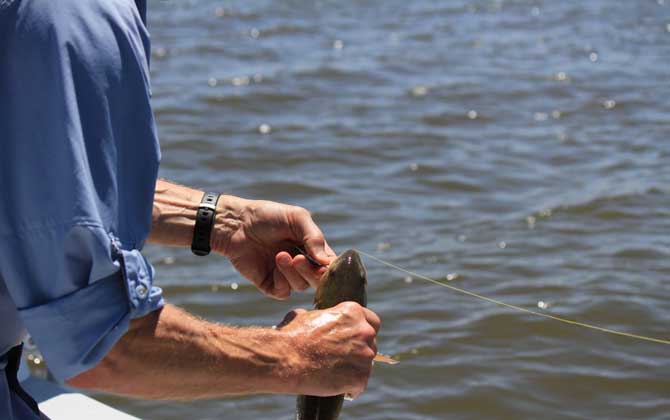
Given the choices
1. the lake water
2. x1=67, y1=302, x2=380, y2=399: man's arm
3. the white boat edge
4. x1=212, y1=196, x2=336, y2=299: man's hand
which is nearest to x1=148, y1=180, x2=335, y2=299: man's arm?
x1=212, y1=196, x2=336, y2=299: man's hand

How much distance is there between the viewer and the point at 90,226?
197cm

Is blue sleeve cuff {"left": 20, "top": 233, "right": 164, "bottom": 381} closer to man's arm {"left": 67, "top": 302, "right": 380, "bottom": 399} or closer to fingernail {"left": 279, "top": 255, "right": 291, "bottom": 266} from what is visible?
man's arm {"left": 67, "top": 302, "right": 380, "bottom": 399}

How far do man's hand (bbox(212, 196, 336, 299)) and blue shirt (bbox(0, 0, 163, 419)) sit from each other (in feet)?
3.89

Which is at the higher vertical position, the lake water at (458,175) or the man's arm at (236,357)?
the man's arm at (236,357)

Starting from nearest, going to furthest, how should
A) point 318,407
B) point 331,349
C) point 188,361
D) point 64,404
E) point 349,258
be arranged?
point 188,361 → point 331,349 → point 318,407 → point 349,258 → point 64,404

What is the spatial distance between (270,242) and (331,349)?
0.93 metres

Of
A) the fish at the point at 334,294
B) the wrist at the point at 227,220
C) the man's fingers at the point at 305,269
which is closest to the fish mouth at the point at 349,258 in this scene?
the fish at the point at 334,294

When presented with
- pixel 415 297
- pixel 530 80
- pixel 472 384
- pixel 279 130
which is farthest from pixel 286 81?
pixel 472 384

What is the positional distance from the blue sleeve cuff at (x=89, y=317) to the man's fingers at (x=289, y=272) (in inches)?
46.7

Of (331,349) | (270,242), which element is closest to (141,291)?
(331,349)

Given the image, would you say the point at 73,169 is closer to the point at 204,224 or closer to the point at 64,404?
the point at 204,224

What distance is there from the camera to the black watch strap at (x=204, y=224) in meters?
3.37

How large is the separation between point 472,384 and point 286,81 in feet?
21.2

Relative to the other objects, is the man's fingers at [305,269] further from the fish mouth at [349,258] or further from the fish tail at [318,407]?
the fish tail at [318,407]
